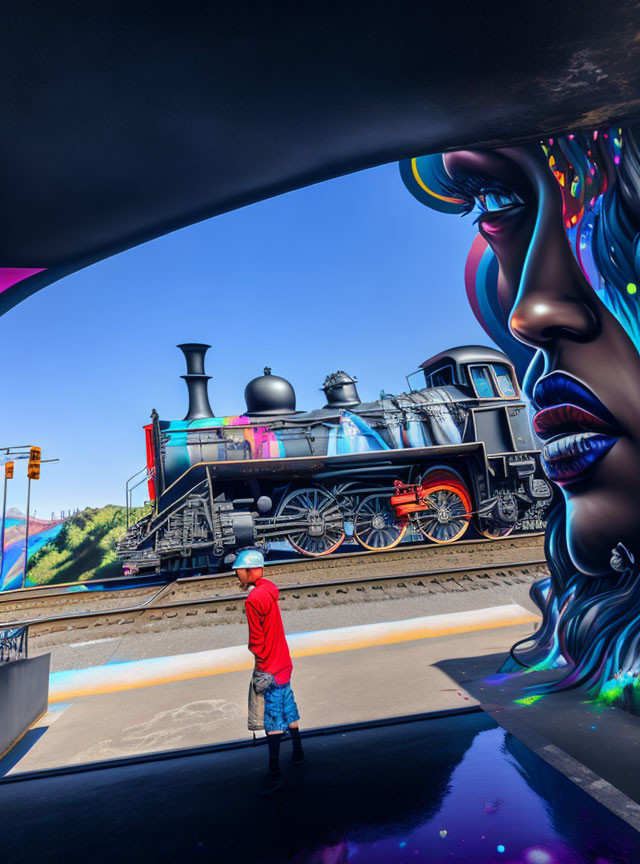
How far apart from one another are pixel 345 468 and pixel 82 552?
1536 centimetres

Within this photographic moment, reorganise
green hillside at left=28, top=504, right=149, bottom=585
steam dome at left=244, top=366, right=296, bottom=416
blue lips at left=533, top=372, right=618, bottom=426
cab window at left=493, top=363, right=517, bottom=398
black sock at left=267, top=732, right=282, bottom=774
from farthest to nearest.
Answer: green hillside at left=28, top=504, right=149, bottom=585, cab window at left=493, top=363, right=517, bottom=398, steam dome at left=244, top=366, right=296, bottom=416, blue lips at left=533, top=372, right=618, bottom=426, black sock at left=267, top=732, right=282, bottom=774

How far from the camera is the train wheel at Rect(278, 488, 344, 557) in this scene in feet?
32.2

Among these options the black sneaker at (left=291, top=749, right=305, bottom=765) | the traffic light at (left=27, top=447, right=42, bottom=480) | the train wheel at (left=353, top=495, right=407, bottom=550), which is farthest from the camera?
the traffic light at (left=27, top=447, right=42, bottom=480)

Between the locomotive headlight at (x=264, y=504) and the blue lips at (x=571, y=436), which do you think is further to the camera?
the locomotive headlight at (x=264, y=504)

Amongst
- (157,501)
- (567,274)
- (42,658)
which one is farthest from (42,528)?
(567,274)

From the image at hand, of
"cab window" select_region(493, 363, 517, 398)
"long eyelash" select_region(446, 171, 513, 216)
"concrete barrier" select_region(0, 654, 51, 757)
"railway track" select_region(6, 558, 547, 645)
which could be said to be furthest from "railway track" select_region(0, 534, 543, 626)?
"long eyelash" select_region(446, 171, 513, 216)

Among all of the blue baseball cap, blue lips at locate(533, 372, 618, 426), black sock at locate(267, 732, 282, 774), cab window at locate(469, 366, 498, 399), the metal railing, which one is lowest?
black sock at locate(267, 732, 282, 774)

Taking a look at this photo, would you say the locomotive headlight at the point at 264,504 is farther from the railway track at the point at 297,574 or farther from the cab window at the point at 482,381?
the cab window at the point at 482,381

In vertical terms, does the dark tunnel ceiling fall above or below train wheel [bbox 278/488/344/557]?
above

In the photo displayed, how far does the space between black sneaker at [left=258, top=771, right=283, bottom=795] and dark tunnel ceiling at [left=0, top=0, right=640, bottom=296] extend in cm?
267

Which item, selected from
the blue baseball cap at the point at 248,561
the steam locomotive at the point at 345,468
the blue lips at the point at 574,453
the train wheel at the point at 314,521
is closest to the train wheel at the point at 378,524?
the steam locomotive at the point at 345,468

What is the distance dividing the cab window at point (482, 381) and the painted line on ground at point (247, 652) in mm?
5945

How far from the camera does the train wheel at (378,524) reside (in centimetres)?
1016

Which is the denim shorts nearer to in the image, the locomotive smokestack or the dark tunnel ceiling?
the dark tunnel ceiling
